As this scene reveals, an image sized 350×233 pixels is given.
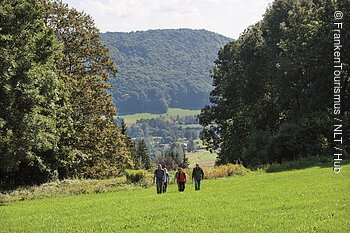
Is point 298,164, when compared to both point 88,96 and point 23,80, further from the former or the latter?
point 23,80

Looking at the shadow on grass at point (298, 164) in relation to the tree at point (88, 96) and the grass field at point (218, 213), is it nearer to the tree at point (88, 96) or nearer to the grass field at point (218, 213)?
the grass field at point (218, 213)

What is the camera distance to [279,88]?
189 feet

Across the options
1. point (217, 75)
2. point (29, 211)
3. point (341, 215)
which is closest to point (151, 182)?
point (29, 211)

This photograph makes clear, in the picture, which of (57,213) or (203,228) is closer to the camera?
(203,228)

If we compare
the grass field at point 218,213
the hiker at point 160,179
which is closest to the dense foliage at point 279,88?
the grass field at point 218,213

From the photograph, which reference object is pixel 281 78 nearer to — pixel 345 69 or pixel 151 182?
pixel 345 69

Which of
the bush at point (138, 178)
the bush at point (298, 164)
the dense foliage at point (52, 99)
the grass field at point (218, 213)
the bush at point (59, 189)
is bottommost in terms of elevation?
the bush at point (59, 189)

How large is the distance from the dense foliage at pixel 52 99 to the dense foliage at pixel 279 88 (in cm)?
1751

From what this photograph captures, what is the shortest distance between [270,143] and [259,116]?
14455mm

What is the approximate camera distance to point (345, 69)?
4953 cm

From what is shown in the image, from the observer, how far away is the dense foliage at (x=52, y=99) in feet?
108

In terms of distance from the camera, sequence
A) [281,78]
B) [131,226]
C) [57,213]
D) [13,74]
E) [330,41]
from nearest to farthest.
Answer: [131,226] < [57,213] < [13,74] < [330,41] < [281,78]

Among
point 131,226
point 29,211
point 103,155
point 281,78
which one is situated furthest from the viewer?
point 281,78

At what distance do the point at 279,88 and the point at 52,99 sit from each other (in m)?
30.2
